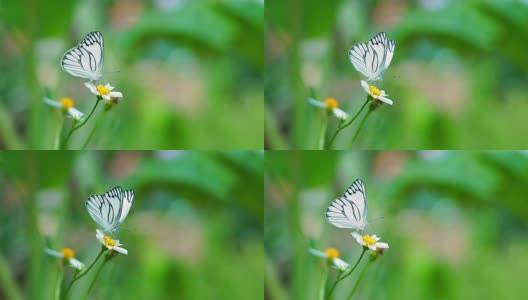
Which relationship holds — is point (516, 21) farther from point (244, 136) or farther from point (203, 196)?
point (203, 196)

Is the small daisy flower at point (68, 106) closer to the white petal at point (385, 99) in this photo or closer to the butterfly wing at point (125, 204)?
the butterfly wing at point (125, 204)

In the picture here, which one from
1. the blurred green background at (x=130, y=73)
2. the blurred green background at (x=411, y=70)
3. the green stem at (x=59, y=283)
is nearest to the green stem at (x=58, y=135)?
the blurred green background at (x=130, y=73)

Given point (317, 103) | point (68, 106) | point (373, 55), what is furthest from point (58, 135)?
point (373, 55)

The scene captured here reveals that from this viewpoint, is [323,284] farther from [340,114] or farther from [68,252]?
[68,252]

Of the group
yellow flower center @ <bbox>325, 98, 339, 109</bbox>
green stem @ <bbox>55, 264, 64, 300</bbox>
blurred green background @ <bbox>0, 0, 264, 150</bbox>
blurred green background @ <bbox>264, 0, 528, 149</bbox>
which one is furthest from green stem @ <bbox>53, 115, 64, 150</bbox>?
yellow flower center @ <bbox>325, 98, 339, 109</bbox>

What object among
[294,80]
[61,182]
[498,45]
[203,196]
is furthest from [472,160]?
[61,182]

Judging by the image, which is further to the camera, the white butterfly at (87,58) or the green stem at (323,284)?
the green stem at (323,284)

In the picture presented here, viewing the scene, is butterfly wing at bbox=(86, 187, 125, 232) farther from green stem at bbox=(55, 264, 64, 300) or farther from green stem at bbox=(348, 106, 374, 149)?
green stem at bbox=(348, 106, 374, 149)
